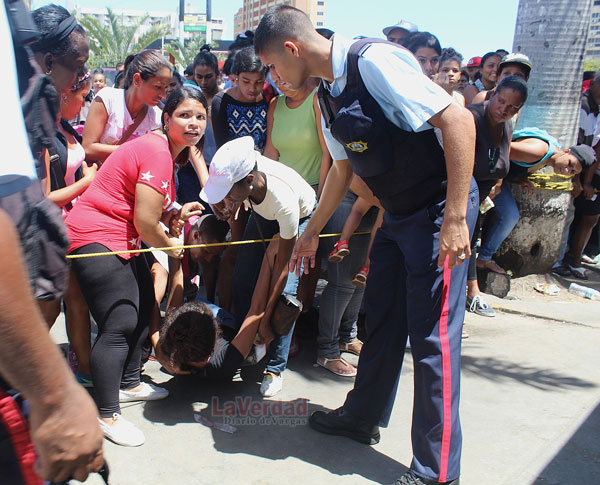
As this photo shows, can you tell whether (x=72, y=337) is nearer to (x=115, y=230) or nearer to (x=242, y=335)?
(x=115, y=230)

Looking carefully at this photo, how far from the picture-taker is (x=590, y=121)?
6250 millimetres

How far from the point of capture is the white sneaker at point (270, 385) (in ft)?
10.8

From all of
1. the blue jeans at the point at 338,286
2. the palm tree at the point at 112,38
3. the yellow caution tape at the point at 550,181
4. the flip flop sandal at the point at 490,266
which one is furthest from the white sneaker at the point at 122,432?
the palm tree at the point at 112,38

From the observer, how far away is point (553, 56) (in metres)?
5.34

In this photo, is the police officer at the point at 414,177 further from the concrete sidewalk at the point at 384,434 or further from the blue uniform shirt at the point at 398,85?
the concrete sidewalk at the point at 384,434

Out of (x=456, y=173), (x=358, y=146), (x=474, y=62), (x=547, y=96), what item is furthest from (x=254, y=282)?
(x=474, y=62)

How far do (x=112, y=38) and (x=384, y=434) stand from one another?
27465 millimetres

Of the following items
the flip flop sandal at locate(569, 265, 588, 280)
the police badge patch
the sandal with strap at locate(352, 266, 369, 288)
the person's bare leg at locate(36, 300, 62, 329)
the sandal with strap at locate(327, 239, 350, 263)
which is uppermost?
the police badge patch

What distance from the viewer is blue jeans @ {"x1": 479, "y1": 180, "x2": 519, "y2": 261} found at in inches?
205

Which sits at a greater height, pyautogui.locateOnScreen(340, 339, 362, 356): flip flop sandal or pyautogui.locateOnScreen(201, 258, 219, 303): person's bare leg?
pyautogui.locateOnScreen(201, 258, 219, 303): person's bare leg

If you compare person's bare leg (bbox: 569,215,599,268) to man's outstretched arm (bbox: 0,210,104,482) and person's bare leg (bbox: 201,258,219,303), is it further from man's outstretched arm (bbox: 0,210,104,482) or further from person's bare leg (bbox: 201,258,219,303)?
man's outstretched arm (bbox: 0,210,104,482)

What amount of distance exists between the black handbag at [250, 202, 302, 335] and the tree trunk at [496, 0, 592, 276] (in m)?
3.17

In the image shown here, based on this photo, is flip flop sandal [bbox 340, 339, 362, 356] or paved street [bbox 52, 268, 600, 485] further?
flip flop sandal [bbox 340, 339, 362, 356]

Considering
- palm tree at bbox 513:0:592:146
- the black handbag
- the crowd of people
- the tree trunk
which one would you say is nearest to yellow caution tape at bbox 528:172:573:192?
the tree trunk
